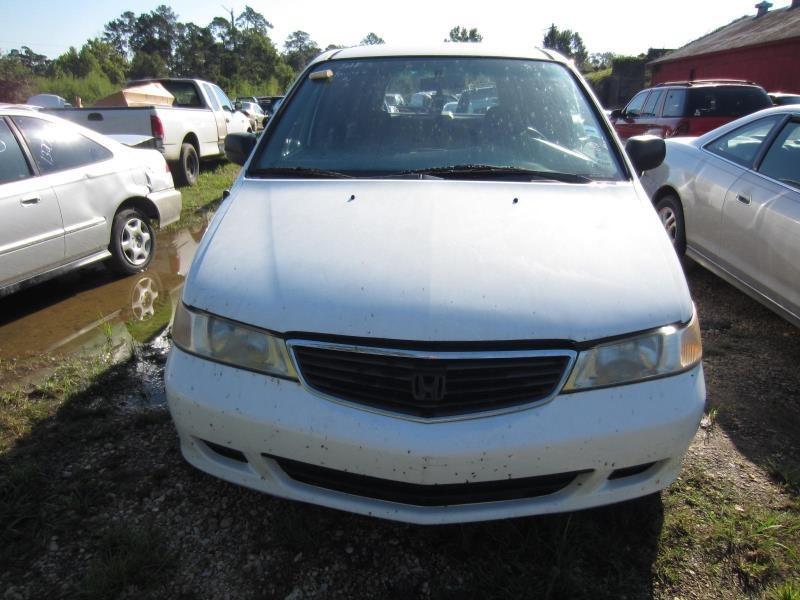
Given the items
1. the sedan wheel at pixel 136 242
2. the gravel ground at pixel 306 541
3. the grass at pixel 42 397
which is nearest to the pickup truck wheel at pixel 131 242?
the sedan wheel at pixel 136 242

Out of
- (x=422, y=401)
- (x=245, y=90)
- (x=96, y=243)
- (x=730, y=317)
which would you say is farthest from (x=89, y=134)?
(x=245, y=90)

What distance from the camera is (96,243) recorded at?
4.60m

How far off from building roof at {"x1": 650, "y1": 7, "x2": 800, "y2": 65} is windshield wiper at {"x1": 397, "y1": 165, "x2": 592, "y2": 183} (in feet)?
78.0

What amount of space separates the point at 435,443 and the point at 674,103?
947cm

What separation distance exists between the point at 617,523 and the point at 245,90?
45404 millimetres

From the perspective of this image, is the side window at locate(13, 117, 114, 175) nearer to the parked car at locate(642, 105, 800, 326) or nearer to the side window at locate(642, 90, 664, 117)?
the parked car at locate(642, 105, 800, 326)

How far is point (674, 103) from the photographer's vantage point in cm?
923

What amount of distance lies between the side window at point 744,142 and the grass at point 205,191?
5.11 metres

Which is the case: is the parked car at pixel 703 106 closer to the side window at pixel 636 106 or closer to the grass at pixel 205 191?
the side window at pixel 636 106

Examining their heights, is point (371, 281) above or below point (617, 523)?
above

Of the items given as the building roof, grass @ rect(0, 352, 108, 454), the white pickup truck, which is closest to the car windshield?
grass @ rect(0, 352, 108, 454)

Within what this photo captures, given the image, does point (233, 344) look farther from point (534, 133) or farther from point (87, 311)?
point (87, 311)

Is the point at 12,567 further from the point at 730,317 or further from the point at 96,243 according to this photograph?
the point at 730,317

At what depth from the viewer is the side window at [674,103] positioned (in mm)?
9055
